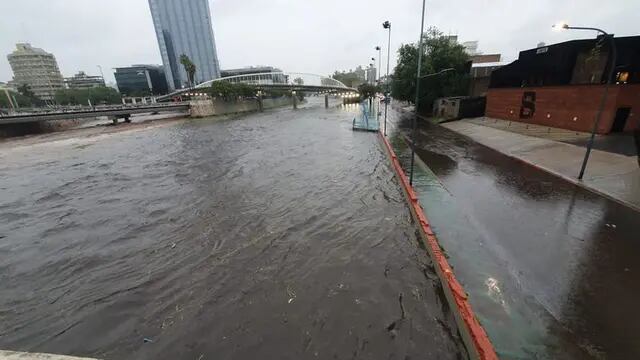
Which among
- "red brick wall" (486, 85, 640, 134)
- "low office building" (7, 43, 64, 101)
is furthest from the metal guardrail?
"low office building" (7, 43, 64, 101)

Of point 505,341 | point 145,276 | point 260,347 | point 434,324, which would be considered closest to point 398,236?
point 434,324

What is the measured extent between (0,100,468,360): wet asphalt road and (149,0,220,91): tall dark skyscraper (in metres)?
189

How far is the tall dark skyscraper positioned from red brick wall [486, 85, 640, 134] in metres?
192

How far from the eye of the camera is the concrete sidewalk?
12883 millimetres

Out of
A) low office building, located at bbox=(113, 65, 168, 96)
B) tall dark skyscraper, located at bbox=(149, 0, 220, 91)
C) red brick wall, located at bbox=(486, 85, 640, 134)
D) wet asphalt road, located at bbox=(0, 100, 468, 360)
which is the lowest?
wet asphalt road, located at bbox=(0, 100, 468, 360)

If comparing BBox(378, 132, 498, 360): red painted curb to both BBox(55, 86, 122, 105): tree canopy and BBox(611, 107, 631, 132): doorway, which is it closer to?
BBox(611, 107, 631, 132): doorway

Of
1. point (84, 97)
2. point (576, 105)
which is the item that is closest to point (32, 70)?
point (84, 97)

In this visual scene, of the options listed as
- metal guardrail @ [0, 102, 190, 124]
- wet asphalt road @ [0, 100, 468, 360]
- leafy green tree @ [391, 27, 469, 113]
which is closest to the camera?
wet asphalt road @ [0, 100, 468, 360]

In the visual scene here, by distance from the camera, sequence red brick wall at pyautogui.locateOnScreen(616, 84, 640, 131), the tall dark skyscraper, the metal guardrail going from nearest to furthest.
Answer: red brick wall at pyautogui.locateOnScreen(616, 84, 640, 131), the metal guardrail, the tall dark skyscraper

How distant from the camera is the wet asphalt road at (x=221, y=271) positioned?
643 centimetres

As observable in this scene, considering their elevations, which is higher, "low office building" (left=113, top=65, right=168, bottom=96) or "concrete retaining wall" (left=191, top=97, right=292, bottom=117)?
"low office building" (left=113, top=65, right=168, bottom=96)

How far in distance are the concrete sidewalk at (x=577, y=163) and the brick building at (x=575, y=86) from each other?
13.3 feet

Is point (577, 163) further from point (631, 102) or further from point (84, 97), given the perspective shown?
point (84, 97)

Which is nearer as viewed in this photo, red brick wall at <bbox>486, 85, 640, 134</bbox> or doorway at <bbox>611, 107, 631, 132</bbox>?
red brick wall at <bbox>486, 85, 640, 134</bbox>
